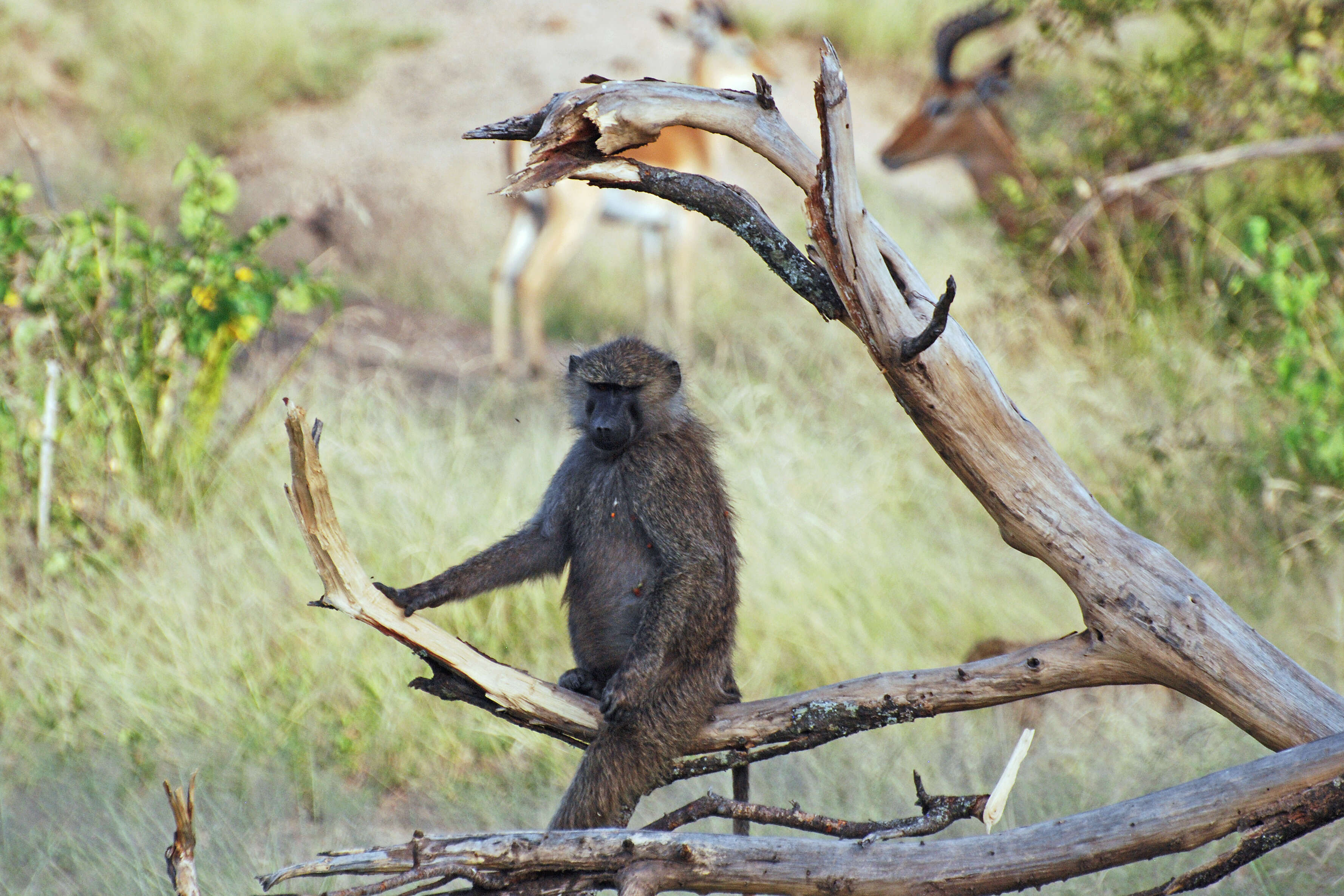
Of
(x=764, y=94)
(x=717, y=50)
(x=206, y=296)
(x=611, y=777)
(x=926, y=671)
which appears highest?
(x=717, y=50)

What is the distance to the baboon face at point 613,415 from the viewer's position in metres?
2.97

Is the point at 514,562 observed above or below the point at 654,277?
below

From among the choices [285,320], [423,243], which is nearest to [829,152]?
[285,320]

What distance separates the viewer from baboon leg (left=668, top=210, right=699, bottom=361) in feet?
28.9

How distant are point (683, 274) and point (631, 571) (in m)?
6.34

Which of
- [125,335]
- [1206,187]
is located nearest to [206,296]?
[125,335]

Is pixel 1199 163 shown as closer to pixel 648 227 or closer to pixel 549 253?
pixel 549 253

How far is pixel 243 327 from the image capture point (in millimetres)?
5035

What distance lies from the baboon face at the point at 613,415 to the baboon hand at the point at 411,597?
609 millimetres

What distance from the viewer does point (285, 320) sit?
9.33 metres

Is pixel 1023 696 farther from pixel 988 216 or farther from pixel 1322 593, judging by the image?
pixel 988 216

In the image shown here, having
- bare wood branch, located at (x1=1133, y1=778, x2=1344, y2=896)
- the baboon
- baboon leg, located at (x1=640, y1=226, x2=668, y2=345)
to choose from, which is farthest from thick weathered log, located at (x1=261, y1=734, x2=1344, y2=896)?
baboon leg, located at (x1=640, y1=226, x2=668, y2=345)

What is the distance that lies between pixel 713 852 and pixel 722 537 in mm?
905

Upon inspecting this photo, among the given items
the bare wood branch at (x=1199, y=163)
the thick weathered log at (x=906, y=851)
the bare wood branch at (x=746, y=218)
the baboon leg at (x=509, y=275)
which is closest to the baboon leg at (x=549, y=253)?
the baboon leg at (x=509, y=275)
